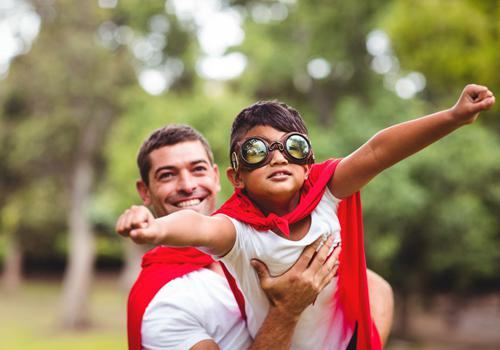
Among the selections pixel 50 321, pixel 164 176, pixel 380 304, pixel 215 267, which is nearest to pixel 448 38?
Answer: pixel 380 304

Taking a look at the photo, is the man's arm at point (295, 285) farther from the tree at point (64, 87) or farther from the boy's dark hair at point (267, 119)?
the tree at point (64, 87)

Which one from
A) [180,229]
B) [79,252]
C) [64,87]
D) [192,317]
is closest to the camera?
[180,229]

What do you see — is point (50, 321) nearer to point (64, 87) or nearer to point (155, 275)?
point (64, 87)

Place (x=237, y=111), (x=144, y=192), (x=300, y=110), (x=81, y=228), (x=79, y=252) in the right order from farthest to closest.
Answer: (x=79, y=252), (x=81, y=228), (x=300, y=110), (x=237, y=111), (x=144, y=192)

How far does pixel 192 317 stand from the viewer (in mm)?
2588

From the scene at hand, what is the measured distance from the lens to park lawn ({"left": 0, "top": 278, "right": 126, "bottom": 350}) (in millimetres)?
18438

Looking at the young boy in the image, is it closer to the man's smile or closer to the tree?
the man's smile

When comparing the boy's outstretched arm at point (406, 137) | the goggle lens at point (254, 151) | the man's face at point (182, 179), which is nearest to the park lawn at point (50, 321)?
the man's face at point (182, 179)

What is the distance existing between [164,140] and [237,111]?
1262 centimetres

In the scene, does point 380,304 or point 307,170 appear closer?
point 307,170

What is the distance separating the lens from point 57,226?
31.8 metres

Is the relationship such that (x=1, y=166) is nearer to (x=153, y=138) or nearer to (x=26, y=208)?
(x=26, y=208)

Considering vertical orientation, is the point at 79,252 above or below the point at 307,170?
above

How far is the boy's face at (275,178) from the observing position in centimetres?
220
